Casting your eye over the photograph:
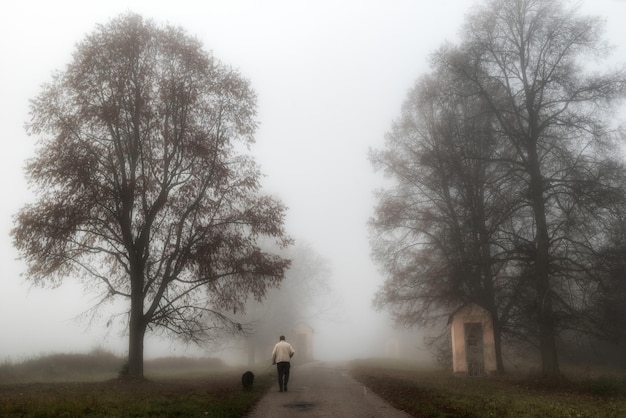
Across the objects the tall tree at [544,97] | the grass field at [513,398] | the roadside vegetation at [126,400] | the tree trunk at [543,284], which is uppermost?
the tall tree at [544,97]

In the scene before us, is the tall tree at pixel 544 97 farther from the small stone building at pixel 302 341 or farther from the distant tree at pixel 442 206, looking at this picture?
the small stone building at pixel 302 341

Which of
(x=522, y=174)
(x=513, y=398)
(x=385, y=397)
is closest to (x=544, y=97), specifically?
(x=522, y=174)

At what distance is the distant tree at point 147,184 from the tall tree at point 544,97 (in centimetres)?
1048

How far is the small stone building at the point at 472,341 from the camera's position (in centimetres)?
2464

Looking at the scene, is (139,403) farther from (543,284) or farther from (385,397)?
(543,284)

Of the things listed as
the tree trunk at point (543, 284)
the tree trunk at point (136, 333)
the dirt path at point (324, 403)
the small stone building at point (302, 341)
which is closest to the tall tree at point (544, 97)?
the tree trunk at point (543, 284)

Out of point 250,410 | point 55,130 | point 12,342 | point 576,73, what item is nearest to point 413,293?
point 576,73

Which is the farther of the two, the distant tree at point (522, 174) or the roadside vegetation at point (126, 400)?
the distant tree at point (522, 174)

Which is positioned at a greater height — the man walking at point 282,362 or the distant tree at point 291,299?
the distant tree at point 291,299

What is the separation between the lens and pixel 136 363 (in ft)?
68.1

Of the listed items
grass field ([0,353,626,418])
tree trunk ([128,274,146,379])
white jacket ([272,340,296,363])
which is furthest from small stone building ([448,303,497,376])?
tree trunk ([128,274,146,379])

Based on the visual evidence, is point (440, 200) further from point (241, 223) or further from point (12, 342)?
point (12, 342)

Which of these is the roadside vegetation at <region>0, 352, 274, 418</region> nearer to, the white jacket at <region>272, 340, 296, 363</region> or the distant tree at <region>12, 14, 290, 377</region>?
the white jacket at <region>272, 340, 296, 363</region>

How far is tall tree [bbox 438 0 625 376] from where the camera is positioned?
20.5 meters
